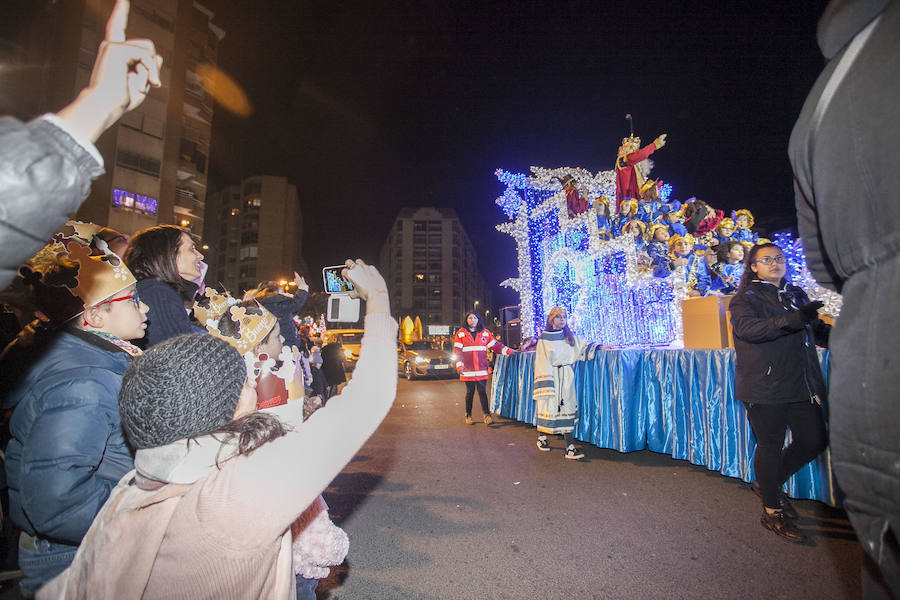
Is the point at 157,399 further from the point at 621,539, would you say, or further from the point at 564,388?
the point at 564,388

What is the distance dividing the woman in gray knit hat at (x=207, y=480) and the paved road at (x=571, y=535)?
2006mm

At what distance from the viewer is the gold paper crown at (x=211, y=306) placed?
2596 mm

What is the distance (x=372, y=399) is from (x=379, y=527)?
2.97 meters

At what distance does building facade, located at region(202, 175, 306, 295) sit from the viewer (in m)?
67.2

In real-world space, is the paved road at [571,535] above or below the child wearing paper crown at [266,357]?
below

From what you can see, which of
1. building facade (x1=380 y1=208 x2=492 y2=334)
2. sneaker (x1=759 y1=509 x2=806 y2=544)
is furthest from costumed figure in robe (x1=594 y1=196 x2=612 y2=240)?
building facade (x1=380 y1=208 x2=492 y2=334)

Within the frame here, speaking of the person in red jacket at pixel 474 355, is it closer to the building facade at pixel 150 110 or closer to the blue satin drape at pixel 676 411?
the blue satin drape at pixel 676 411

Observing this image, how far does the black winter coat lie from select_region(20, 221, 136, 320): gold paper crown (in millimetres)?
3851

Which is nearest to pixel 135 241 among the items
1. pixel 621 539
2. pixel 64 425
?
pixel 64 425

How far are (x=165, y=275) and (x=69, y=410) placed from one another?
1.21 m

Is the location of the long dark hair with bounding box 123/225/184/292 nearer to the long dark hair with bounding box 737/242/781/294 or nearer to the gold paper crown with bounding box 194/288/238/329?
the gold paper crown with bounding box 194/288/238/329

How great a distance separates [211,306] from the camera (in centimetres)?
270

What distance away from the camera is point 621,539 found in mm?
3031

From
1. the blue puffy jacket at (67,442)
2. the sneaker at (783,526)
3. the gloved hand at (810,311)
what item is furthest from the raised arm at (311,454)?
the sneaker at (783,526)
